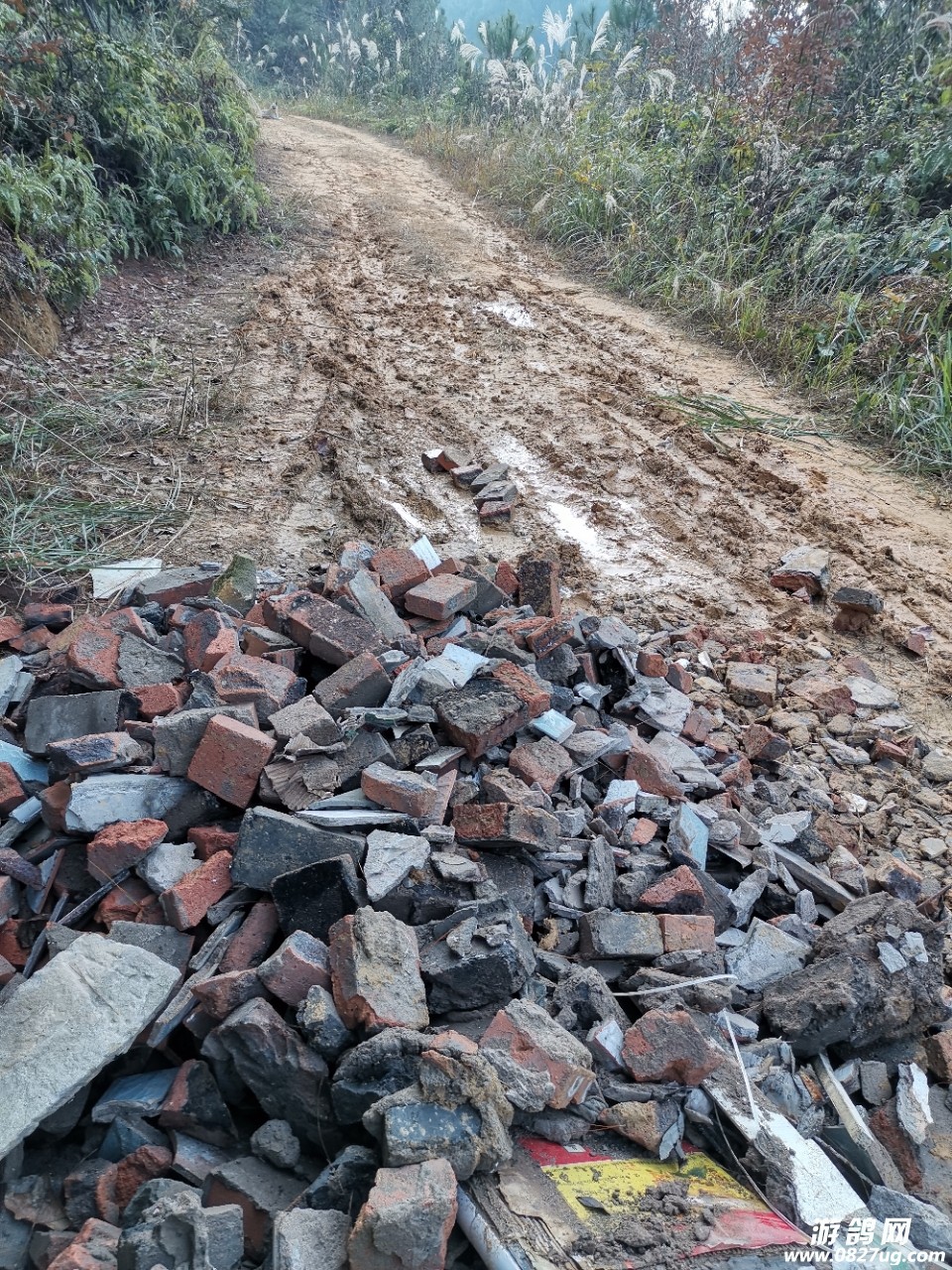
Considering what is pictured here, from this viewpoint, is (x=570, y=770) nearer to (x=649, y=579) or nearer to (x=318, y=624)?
(x=318, y=624)

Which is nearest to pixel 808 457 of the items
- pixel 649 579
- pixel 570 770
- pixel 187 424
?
pixel 649 579

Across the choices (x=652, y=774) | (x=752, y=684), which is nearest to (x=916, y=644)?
(x=752, y=684)

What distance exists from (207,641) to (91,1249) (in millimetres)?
1975

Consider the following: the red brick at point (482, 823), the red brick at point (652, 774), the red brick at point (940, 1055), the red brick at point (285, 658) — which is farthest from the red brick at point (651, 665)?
the red brick at point (940, 1055)

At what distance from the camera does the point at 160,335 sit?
21.2 ft

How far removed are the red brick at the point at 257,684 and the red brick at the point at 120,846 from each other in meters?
0.55

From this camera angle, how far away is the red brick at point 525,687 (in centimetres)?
290

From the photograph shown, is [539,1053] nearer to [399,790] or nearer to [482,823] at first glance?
[482,823]

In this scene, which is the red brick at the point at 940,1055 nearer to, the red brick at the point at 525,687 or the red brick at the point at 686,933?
the red brick at the point at 686,933

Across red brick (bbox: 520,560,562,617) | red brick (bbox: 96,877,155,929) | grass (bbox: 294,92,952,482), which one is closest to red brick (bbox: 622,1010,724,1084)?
red brick (bbox: 96,877,155,929)

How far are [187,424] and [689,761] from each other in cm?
385

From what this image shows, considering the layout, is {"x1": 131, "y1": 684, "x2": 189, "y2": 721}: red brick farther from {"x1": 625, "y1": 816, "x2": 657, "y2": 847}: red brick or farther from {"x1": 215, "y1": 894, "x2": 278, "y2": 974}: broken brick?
{"x1": 625, "y1": 816, "x2": 657, "y2": 847}: red brick

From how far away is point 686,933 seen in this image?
2.36 metres

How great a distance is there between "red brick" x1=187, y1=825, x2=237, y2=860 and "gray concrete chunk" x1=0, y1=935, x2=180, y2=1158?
0.41 m
